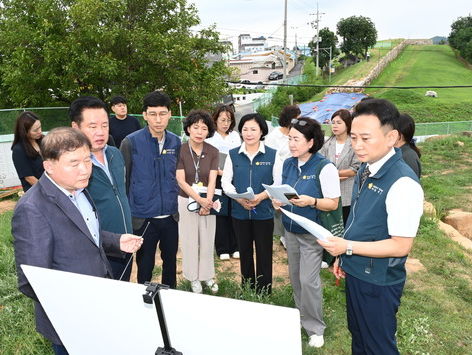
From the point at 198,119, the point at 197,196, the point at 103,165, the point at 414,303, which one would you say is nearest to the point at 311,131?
the point at 198,119

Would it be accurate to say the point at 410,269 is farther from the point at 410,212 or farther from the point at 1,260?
the point at 1,260

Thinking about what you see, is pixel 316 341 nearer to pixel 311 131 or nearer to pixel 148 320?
pixel 311 131

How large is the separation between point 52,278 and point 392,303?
1.74 meters

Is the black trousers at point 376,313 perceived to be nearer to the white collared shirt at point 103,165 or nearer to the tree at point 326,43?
the white collared shirt at point 103,165

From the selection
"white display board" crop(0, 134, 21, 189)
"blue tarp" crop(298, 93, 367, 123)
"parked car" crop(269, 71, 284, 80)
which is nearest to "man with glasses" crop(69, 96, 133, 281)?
"white display board" crop(0, 134, 21, 189)

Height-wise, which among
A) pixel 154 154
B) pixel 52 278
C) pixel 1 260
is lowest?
pixel 1 260

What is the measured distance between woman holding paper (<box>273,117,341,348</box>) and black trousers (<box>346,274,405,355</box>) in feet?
2.07

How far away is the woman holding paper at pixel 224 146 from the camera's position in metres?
4.52

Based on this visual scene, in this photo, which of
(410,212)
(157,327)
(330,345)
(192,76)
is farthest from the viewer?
(192,76)

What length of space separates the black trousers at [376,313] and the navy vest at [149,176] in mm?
1709

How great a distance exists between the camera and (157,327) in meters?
1.27

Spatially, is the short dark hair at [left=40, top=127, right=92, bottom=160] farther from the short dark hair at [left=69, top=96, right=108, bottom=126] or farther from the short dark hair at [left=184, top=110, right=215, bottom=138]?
the short dark hair at [left=184, top=110, right=215, bottom=138]

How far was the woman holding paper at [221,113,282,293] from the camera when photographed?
3.20 m

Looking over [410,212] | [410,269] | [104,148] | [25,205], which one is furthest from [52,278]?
[410,269]
